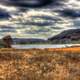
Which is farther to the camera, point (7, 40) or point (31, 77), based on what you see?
point (7, 40)

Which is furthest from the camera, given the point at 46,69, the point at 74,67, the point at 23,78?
the point at 74,67

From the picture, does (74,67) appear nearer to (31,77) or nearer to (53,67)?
(53,67)

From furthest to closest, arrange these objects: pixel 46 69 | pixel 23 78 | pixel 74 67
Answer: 1. pixel 74 67
2. pixel 46 69
3. pixel 23 78

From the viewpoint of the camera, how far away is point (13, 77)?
16516mm

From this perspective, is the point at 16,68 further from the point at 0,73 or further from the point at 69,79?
the point at 69,79

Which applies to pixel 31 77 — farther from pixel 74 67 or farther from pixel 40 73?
pixel 74 67

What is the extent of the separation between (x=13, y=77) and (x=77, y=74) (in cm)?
371

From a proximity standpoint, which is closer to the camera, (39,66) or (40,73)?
(40,73)

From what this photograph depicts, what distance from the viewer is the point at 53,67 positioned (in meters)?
18.8

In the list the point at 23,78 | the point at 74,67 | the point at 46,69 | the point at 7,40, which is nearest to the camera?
the point at 23,78

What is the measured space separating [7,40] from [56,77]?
117m

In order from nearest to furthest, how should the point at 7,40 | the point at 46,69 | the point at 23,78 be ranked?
the point at 23,78, the point at 46,69, the point at 7,40

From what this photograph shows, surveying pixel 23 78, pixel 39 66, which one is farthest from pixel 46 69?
pixel 23 78

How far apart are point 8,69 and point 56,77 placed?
3.14 meters
